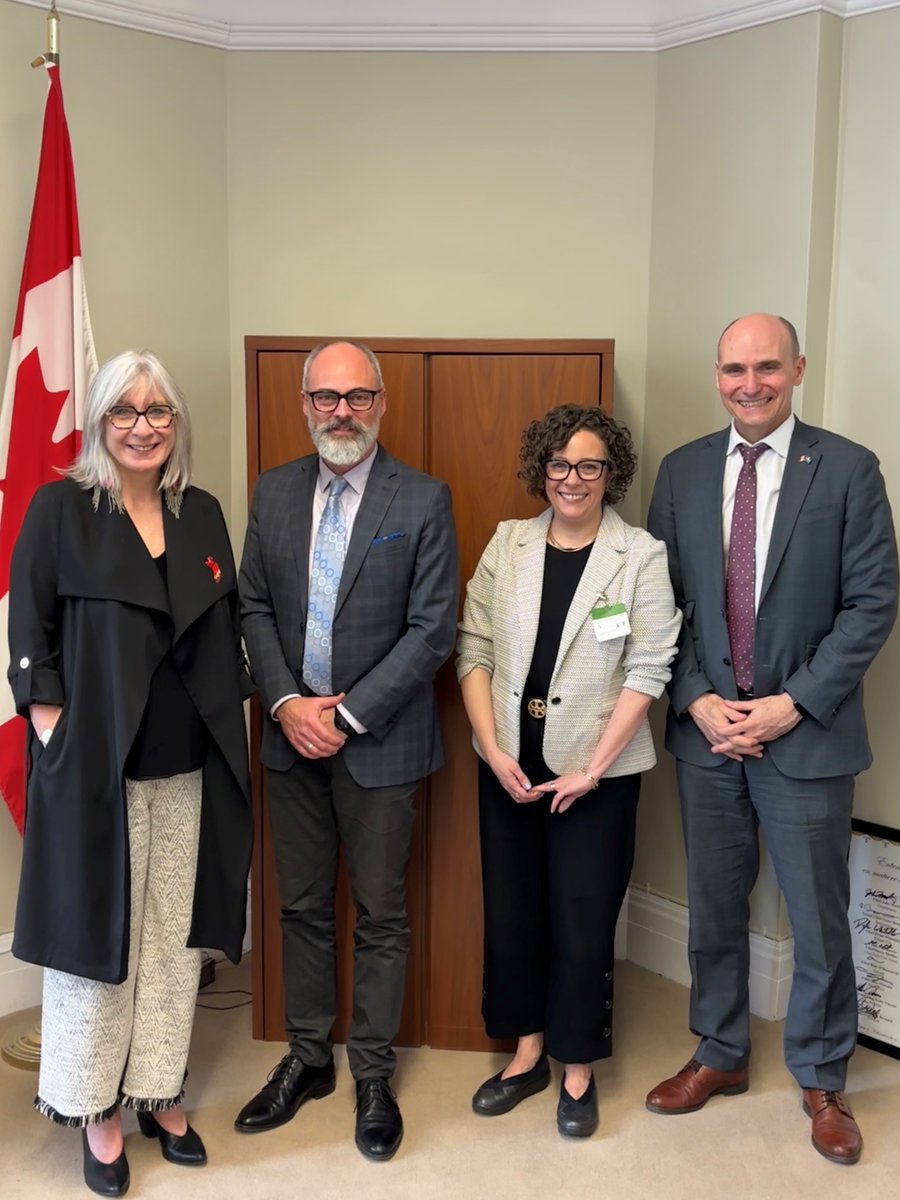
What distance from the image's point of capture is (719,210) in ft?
10.3

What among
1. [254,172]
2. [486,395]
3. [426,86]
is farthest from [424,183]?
[486,395]

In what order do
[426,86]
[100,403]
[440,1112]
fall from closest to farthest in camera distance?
[100,403] → [440,1112] → [426,86]

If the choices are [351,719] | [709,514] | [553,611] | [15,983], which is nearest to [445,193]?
[709,514]

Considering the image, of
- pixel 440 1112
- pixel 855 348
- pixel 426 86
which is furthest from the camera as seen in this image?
pixel 426 86

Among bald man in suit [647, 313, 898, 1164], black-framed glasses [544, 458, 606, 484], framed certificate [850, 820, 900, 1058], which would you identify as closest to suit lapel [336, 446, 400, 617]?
black-framed glasses [544, 458, 606, 484]

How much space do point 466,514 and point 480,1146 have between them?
4.91ft

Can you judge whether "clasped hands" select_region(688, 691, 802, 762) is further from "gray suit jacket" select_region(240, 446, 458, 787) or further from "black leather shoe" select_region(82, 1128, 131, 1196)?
"black leather shoe" select_region(82, 1128, 131, 1196)

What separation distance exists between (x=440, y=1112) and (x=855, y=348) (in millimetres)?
2190

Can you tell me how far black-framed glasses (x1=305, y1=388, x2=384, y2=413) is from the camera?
99.3 inches

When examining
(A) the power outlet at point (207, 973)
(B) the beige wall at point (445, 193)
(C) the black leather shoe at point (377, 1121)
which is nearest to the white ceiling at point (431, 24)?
(B) the beige wall at point (445, 193)

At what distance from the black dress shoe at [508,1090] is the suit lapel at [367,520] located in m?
1.21

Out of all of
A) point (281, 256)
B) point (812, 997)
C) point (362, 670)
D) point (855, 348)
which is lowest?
point (812, 997)

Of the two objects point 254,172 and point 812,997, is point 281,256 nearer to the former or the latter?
point 254,172

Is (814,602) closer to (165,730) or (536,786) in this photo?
(536,786)
